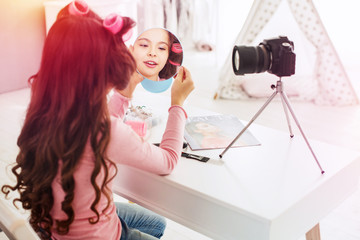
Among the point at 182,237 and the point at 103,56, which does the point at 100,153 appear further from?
the point at 182,237

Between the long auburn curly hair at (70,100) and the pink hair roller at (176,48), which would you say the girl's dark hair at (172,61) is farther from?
the long auburn curly hair at (70,100)

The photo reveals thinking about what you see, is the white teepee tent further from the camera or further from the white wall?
the camera

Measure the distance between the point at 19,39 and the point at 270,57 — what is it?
7.68 ft

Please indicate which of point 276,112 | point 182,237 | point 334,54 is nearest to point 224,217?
point 182,237

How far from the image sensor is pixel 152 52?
1233 millimetres

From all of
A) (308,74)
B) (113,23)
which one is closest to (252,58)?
(113,23)

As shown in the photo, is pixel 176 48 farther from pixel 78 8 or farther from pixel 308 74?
pixel 308 74

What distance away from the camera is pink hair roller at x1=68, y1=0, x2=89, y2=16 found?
0.87m

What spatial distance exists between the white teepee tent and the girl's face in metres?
1.54

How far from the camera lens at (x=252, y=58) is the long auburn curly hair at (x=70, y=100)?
339 mm

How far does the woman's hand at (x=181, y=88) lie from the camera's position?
111cm

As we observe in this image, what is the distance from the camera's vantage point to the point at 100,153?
0.86m

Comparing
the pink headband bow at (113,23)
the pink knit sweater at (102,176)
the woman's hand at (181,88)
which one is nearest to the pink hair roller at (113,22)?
the pink headband bow at (113,23)

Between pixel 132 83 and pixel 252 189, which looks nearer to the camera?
pixel 252 189
